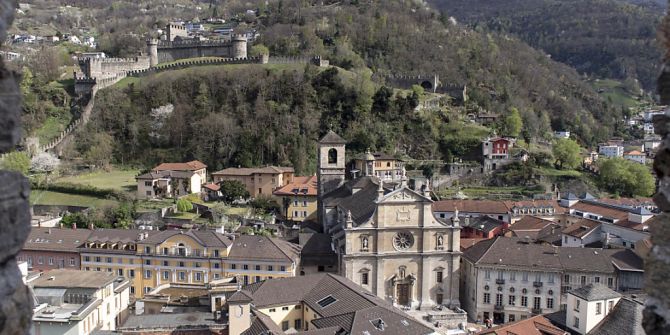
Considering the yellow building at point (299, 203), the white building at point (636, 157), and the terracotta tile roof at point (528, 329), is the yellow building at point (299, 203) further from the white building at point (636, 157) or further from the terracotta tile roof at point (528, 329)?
the white building at point (636, 157)

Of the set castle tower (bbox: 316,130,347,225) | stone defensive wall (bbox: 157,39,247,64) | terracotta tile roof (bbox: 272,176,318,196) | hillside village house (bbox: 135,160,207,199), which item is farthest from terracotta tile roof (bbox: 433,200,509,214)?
stone defensive wall (bbox: 157,39,247,64)

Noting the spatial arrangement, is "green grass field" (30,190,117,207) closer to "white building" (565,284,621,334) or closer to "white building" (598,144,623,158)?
"white building" (565,284,621,334)

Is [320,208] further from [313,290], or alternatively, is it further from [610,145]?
[610,145]

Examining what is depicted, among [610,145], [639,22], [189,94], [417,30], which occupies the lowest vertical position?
[610,145]

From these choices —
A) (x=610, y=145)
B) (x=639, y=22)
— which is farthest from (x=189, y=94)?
(x=639, y=22)

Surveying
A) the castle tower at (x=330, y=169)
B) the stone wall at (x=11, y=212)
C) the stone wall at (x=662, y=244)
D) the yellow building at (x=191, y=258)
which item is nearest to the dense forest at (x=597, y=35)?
the castle tower at (x=330, y=169)

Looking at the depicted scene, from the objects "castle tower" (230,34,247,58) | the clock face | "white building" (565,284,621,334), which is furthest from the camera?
"castle tower" (230,34,247,58)
